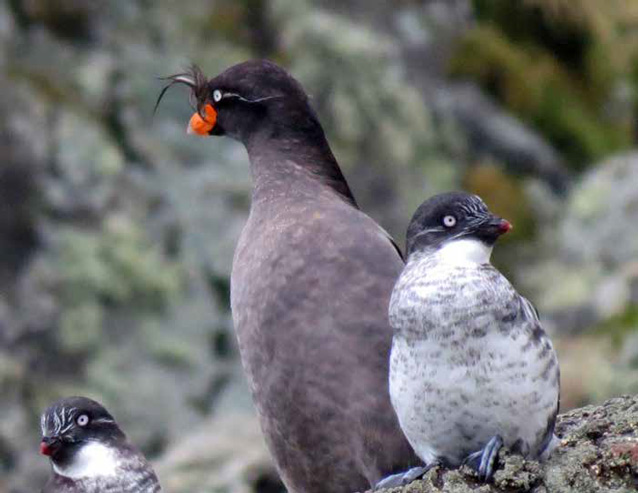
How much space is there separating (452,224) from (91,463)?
7.42ft

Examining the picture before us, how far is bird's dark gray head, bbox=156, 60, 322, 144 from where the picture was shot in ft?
23.2

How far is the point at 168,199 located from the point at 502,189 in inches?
115

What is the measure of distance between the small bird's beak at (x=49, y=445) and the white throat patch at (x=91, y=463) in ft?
0.28

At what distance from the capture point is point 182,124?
13.4 m

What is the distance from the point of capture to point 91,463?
7141 millimetres

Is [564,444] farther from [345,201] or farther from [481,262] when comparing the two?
[345,201]

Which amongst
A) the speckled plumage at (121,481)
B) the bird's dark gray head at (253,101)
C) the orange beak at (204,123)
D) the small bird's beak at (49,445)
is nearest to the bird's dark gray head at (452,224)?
the bird's dark gray head at (253,101)

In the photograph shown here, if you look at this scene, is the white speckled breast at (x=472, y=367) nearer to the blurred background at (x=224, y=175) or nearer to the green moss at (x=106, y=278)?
the blurred background at (x=224, y=175)

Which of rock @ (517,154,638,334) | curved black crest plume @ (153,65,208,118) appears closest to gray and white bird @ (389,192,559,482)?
curved black crest plume @ (153,65,208,118)

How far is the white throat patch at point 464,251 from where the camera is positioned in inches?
219

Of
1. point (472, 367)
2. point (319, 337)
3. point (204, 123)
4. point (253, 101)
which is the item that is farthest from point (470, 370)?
point (204, 123)

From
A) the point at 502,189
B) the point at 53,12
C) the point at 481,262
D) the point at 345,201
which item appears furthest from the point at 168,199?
the point at 481,262

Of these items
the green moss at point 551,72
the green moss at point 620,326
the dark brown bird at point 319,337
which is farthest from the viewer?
the green moss at point 551,72

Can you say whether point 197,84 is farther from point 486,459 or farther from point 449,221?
point 486,459
